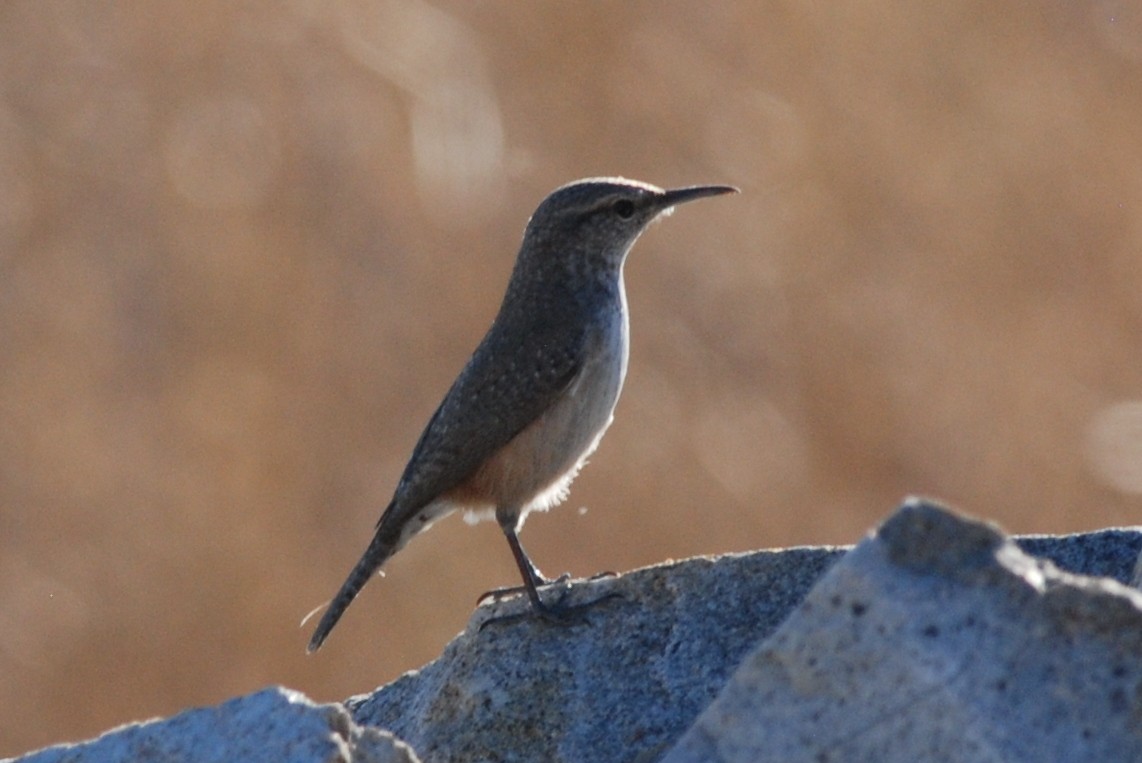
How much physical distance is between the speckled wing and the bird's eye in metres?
0.62

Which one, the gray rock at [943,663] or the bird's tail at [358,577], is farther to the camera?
the bird's tail at [358,577]

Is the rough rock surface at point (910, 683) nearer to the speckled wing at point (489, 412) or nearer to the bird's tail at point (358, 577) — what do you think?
the bird's tail at point (358, 577)

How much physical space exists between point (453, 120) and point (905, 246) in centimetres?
444

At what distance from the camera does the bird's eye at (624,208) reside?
688 centimetres

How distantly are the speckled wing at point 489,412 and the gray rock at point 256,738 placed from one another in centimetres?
239

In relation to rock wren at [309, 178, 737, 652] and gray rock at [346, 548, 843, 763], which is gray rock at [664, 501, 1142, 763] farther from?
rock wren at [309, 178, 737, 652]

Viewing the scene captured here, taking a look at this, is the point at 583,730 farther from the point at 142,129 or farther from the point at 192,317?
the point at 142,129

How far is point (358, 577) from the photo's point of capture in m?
6.31

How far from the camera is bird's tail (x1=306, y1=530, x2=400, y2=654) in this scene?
244 inches

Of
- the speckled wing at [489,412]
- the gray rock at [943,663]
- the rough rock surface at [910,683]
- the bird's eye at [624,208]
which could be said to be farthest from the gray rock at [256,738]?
the bird's eye at [624,208]

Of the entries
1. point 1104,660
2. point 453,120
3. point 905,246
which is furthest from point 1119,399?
point 1104,660

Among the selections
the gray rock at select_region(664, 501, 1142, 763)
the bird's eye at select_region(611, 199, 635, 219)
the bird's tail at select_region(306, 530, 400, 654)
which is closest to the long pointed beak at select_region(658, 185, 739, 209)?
the bird's eye at select_region(611, 199, 635, 219)

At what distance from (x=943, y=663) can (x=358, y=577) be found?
10.6 feet

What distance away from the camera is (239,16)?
17062mm
